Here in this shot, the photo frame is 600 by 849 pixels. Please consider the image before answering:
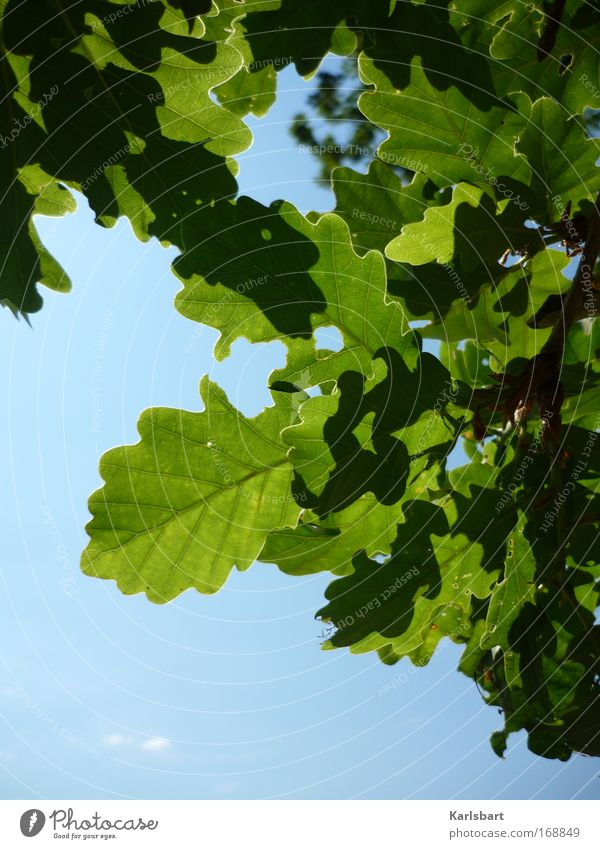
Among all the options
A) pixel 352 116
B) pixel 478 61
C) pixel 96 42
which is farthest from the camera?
pixel 352 116

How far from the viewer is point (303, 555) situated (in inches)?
80.7

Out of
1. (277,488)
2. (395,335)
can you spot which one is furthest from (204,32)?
(277,488)

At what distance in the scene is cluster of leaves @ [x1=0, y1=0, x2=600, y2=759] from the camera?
1.87 meters

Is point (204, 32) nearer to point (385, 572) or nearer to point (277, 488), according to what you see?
point (277, 488)

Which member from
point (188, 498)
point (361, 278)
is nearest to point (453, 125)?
point (361, 278)

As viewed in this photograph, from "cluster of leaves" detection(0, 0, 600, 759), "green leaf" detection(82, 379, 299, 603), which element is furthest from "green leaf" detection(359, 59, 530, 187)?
"green leaf" detection(82, 379, 299, 603)

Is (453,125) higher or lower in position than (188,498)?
higher

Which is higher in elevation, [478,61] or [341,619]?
[478,61]

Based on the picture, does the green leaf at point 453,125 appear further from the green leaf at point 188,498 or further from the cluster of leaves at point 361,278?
the green leaf at point 188,498

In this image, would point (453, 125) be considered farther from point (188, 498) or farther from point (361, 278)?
point (188, 498)

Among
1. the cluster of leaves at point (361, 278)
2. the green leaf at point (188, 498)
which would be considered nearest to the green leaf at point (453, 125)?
the cluster of leaves at point (361, 278)

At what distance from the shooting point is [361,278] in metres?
1.90

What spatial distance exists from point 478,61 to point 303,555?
151 cm

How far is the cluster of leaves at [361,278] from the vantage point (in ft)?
6.14
